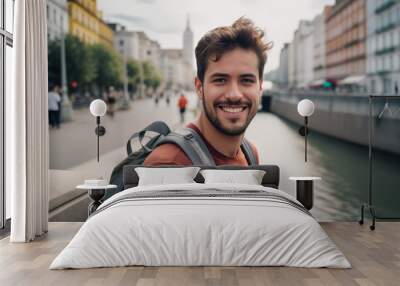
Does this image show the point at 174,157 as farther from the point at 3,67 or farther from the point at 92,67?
the point at 3,67

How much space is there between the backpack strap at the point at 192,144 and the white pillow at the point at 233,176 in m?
0.38

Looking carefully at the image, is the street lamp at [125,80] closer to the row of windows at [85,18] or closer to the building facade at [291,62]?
the row of windows at [85,18]

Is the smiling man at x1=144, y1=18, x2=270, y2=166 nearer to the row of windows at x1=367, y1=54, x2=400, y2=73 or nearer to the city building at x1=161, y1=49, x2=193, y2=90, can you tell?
the city building at x1=161, y1=49, x2=193, y2=90

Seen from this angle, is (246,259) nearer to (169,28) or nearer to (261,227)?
(261,227)

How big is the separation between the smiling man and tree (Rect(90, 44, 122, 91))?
3.52ft

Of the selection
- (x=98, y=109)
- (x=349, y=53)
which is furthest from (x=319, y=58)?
(x=98, y=109)

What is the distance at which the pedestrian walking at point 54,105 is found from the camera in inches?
265

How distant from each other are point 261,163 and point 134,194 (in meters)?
2.34

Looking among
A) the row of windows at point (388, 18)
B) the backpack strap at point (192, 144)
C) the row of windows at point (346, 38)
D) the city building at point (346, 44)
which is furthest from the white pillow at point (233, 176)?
the row of windows at point (388, 18)

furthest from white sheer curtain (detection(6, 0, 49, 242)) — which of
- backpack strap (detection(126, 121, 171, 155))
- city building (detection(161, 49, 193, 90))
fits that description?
city building (detection(161, 49, 193, 90))

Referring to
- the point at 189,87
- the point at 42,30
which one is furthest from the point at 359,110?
the point at 42,30

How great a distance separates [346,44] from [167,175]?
9.21ft

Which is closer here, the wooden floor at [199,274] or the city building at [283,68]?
the wooden floor at [199,274]

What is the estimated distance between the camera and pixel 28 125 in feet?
17.5
